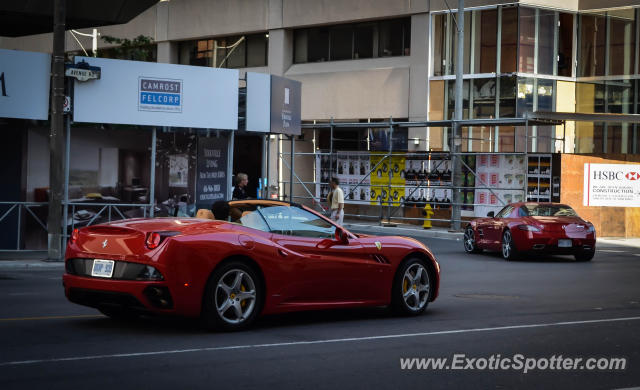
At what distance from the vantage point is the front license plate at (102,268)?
29.4 ft

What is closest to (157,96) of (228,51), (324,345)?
(324,345)

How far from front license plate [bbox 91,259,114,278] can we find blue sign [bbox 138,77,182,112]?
455 inches

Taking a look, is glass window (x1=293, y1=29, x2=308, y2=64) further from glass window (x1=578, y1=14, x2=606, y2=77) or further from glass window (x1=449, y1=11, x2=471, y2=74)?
glass window (x1=578, y1=14, x2=606, y2=77)

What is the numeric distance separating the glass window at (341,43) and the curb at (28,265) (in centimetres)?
2471

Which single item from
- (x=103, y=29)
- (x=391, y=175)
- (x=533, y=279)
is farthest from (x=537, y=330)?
(x=103, y=29)

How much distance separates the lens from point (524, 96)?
120ft

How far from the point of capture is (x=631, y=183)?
3127 centimetres

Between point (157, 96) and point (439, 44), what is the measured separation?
64.7 feet

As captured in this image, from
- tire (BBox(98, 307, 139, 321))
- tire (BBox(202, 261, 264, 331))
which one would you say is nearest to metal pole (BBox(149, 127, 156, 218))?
tire (BBox(98, 307, 139, 321))

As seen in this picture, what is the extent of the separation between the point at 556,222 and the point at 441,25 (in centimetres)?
1777

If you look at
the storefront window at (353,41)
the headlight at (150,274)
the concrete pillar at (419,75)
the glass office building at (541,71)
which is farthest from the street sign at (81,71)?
the storefront window at (353,41)

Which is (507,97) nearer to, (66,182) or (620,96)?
(620,96)

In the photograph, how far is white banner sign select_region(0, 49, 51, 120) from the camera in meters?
18.9

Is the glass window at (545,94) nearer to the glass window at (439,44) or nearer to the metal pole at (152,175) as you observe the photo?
the glass window at (439,44)
